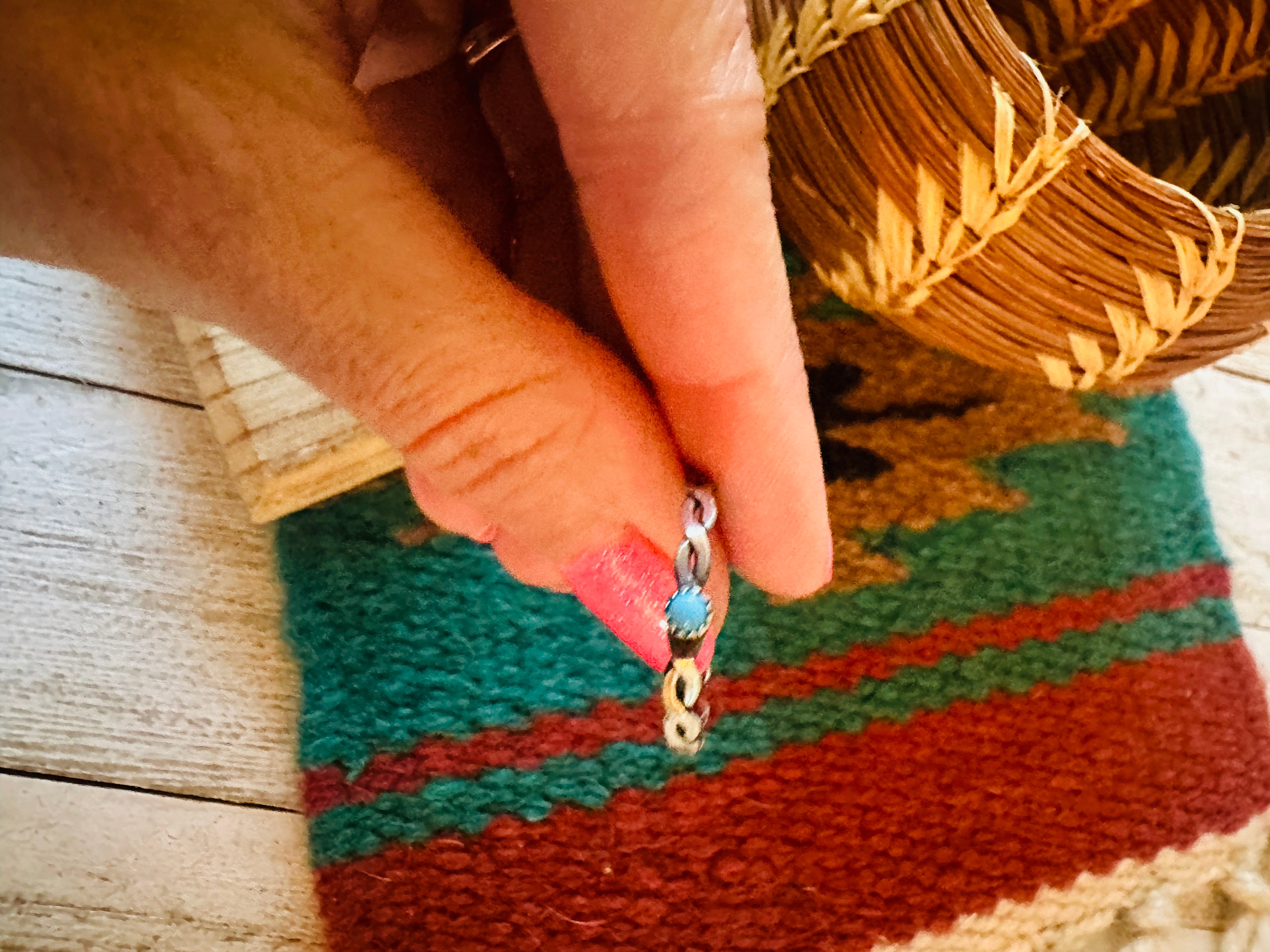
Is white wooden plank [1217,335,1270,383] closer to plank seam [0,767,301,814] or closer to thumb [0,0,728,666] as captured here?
thumb [0,0,728,666]

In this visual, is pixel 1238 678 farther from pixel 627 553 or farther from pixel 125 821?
pixel 125 821

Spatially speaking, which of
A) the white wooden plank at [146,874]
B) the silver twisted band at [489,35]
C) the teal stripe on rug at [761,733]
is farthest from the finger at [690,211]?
the white wooden plank at [146,874]

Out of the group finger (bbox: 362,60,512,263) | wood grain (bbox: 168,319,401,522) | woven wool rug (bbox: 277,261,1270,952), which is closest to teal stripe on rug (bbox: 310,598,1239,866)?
woven wool rug (bbox: 277,261,1270,952)

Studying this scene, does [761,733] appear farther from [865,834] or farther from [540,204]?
[540,204]

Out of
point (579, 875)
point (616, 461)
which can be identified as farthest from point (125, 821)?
point (616, 461)

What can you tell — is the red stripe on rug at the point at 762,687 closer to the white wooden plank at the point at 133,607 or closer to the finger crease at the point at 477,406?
the white wooden plank at the point at 133,607

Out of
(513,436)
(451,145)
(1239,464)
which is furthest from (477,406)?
(1239,464)

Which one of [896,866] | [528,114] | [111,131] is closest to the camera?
[111,131]
